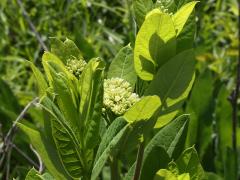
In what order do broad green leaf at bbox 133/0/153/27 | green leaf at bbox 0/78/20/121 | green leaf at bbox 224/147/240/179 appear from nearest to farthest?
broad green leaf at bbox 133/0/153/27
green leaf at bbox 224/147/240/179
green leaf at bbox 0/78/20/121

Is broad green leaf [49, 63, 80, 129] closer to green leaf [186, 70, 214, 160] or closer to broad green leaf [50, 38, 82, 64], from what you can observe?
broad green leaf [50, 38, 82, 64]

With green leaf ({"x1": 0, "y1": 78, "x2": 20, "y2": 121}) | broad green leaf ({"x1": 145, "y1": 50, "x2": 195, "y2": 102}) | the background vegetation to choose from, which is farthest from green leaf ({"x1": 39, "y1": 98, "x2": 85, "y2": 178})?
green leaf ({"x1": 0, "y1": 78, "x2": 20, "y2": 121})

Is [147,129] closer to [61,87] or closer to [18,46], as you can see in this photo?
[61,87]

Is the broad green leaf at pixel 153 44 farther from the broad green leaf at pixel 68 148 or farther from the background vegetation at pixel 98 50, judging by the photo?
the background vegetation at pixel 98 50

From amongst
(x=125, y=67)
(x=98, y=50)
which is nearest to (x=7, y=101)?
(x=98, y=50)

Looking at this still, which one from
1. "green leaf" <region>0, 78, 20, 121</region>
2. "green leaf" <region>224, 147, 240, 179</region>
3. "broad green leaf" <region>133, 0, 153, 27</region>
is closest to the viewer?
"broad green leaf" <region>133, 0, 153, 27</region>

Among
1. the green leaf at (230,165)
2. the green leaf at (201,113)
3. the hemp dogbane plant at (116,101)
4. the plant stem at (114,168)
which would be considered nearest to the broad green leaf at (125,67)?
the hemp dogbane plant at (116,101)

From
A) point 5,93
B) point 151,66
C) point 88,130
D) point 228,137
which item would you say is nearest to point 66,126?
point 88,130
